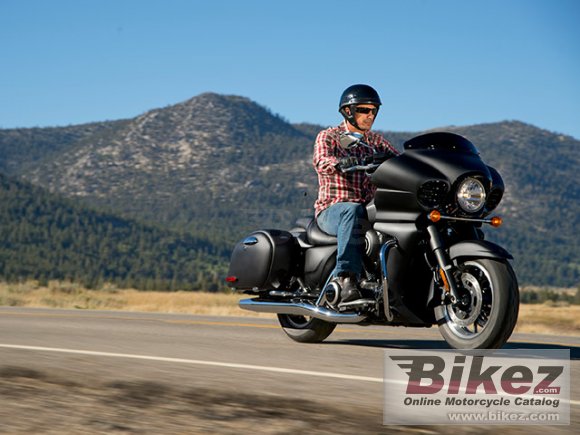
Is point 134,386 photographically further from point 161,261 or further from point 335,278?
point 161,261

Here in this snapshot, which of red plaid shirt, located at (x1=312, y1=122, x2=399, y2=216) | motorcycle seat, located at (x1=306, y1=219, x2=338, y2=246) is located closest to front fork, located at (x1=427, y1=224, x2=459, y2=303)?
red plaid shirt, located at (x1=312, y1=122, x2=399, y2=216)

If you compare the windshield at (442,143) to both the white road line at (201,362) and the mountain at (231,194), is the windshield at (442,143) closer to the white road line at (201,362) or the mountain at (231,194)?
the white road line at (201,362)

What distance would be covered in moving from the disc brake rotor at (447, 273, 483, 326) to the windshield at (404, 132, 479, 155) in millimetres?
1167

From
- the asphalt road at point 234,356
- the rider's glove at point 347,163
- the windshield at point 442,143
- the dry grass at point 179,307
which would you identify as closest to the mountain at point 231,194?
the dry grass at point 179,307

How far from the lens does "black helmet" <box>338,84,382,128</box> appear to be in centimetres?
876

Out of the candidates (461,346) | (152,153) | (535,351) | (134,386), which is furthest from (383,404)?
(152,153)

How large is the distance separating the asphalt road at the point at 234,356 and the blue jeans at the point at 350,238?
780mm

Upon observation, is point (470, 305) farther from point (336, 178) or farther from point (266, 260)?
point (266, 260)

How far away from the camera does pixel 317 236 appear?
9047 mm

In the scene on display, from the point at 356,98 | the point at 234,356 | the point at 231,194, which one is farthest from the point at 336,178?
the point at 231,194

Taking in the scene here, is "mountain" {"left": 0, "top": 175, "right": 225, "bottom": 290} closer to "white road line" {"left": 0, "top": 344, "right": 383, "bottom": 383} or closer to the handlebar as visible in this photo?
"white road line" {"left": 0, "top": 344, "right": 383, "bottom": 383}

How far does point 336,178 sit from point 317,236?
0.66 metres

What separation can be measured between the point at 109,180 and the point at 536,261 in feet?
274

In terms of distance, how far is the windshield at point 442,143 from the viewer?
7848 millimetres
